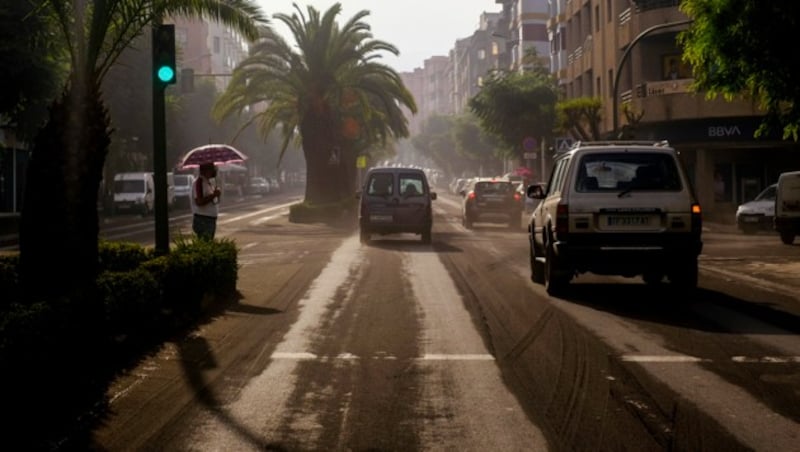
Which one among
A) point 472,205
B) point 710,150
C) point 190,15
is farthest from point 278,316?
point 710,150

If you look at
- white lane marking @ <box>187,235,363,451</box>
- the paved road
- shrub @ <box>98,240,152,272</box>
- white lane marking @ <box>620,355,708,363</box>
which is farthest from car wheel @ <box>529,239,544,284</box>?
white lane marking @ <box>620,355,708,363</box>

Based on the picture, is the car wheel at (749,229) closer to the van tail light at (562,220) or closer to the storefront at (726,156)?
the storefront at (726,156)

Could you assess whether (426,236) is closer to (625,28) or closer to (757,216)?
(757,216)

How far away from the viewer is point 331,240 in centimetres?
2711

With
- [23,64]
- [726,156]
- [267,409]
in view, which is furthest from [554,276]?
[726,156]

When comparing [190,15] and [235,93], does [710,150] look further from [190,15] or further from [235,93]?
[190,15]

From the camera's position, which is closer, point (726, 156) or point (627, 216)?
point (627, 216)

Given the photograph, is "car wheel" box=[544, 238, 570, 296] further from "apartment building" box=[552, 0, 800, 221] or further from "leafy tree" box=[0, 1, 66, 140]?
"apartment building" box=[552, 0, 800, 221]

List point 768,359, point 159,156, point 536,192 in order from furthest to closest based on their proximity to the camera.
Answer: point 536,192, point 159,156, point 768,359

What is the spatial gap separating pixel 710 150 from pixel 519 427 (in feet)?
130

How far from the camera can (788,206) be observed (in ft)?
78.8

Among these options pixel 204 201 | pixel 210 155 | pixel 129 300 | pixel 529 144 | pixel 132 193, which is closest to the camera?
pixel 129 300

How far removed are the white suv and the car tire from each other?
2cm

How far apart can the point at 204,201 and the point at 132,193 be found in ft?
113
